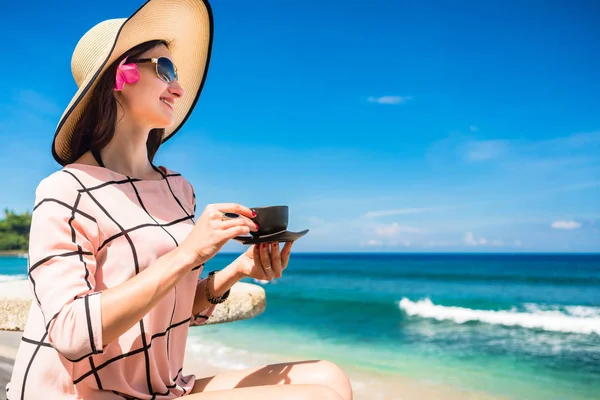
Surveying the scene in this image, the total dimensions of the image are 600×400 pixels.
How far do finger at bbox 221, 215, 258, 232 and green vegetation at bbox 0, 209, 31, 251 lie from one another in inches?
2501

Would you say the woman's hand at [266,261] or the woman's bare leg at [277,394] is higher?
the woman's hand at [266,261]

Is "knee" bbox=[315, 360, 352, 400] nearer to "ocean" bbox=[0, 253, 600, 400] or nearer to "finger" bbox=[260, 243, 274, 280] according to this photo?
"finger" bbox=[260, 243, 274, 280]

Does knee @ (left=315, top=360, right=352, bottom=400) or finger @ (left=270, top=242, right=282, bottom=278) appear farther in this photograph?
finger @ (left=270, top=242, right=282, bottom=278)

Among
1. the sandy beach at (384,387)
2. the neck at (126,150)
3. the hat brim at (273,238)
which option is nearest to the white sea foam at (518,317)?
the sandy beach at (384,387)

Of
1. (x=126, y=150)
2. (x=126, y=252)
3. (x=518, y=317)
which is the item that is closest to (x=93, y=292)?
(x=126, y=252)

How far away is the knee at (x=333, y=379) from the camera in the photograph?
62.8 inches

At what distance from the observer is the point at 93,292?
4.08ft

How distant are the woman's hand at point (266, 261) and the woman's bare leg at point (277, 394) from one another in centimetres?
44

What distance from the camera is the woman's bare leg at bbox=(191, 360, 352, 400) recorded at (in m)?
1.61

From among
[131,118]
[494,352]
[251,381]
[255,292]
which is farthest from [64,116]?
[494,352]

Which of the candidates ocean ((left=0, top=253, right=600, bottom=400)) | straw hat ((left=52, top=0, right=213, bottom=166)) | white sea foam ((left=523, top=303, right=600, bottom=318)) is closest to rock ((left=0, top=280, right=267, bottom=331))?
straw hat ((left=52, top=0, right=213, bottom=166))

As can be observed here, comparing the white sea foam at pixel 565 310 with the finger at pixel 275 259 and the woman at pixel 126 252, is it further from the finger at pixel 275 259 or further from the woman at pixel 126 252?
the woman at pixel 126 252

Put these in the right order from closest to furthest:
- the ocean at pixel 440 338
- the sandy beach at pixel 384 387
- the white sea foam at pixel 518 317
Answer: the sandy beach at pixel 384 387
the ocean at pixel 440 338
the white sea foam at pixel 518 317

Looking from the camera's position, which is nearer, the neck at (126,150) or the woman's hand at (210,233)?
the woman's hand at (210,233)
